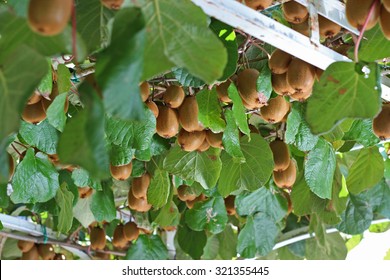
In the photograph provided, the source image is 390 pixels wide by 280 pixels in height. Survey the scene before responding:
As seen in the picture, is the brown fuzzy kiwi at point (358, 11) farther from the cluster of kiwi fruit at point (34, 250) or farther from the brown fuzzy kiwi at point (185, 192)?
the cluster of kiwi fruit at point (34, 250)

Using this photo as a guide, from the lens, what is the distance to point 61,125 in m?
1.33

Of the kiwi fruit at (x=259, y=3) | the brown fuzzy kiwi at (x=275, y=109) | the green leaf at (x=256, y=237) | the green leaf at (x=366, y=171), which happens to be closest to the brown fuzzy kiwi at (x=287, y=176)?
the green leaf at (x=366, y=171)

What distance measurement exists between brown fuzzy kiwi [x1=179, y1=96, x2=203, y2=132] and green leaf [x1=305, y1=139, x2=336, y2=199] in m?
0.31

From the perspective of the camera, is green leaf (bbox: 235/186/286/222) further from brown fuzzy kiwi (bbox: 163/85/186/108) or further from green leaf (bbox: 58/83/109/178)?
green leaf (bbox: 58/83/109/178)

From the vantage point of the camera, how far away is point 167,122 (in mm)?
1636

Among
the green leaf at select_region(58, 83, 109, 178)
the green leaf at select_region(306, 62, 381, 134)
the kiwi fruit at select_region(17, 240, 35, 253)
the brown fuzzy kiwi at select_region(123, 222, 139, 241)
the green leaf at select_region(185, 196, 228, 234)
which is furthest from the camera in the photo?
the kiwi fruit at select_region(17, 240, 35, 253)

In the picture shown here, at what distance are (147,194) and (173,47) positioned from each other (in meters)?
1.30

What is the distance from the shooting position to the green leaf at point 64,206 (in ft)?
6.56

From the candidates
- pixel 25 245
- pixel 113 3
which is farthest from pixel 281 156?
pixel 25 245

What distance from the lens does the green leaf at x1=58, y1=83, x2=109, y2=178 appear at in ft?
1.87

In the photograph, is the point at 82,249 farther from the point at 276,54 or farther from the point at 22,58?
the point at 22,58

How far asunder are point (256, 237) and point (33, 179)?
2.93 feet

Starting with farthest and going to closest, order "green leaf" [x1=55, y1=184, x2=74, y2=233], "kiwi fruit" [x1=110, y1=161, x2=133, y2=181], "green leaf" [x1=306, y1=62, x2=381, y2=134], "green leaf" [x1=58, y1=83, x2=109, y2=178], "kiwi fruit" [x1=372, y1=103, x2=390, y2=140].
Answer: "green leaf" [x1=55, y1=184, x2=74, y2=233], "kiwi fruit" [x1=110, y1=161, x2=133, y2=181], "kiwi fruit" [x1=372, y1=103, x2=390, y2=140], "green leaf" [x1=306, y1=62, x2=381, y2=134], "green leaf" [x1=58, y1=83, x2=109, y2=178]

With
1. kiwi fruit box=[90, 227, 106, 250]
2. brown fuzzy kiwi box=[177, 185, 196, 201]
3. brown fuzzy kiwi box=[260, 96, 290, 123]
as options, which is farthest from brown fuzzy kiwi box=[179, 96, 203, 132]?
kiwi fruit box=[90, 227, 106, 250]
